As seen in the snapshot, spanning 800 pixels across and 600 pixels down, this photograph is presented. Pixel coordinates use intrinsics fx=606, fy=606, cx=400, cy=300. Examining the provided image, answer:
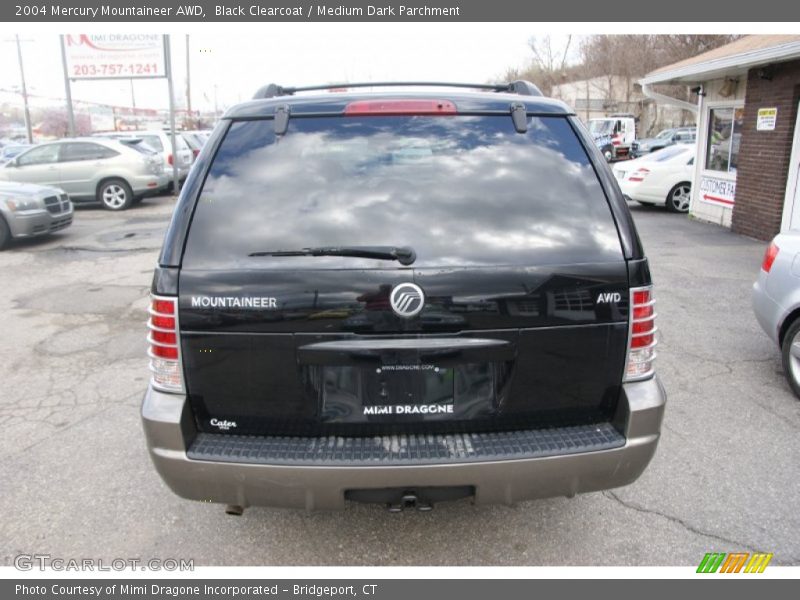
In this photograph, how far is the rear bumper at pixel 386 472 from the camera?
228cm

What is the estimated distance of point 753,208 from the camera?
10703 millimetres

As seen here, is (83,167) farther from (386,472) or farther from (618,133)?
(618,133)

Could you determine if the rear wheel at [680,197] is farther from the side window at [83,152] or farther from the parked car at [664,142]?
the parked car at [664,142]

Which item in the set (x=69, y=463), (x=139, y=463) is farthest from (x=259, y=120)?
(x=69, y=463)

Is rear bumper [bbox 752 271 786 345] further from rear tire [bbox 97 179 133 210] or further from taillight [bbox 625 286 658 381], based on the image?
rear tire [bbox 97 179 133 210]

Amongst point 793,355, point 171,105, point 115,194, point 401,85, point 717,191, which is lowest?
point 793,355

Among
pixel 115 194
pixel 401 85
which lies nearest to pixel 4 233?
pixel 115 194

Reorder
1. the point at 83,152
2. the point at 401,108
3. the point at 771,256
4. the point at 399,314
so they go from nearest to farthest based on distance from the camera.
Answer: the point at 399,314
the point at 401,108
the point at 771,256
the point at 83,152

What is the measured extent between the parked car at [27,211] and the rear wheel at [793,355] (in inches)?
426

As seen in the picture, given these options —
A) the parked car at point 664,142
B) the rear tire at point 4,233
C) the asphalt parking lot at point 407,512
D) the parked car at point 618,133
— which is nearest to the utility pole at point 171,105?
the rear tire at point 4,233

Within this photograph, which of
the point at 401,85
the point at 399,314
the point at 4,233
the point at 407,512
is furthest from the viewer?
the point at 4,233

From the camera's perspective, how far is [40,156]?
48.3 feet

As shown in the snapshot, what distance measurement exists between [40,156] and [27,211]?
556 cm

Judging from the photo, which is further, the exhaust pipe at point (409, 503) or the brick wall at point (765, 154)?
the brick wall at point (765, 154)
